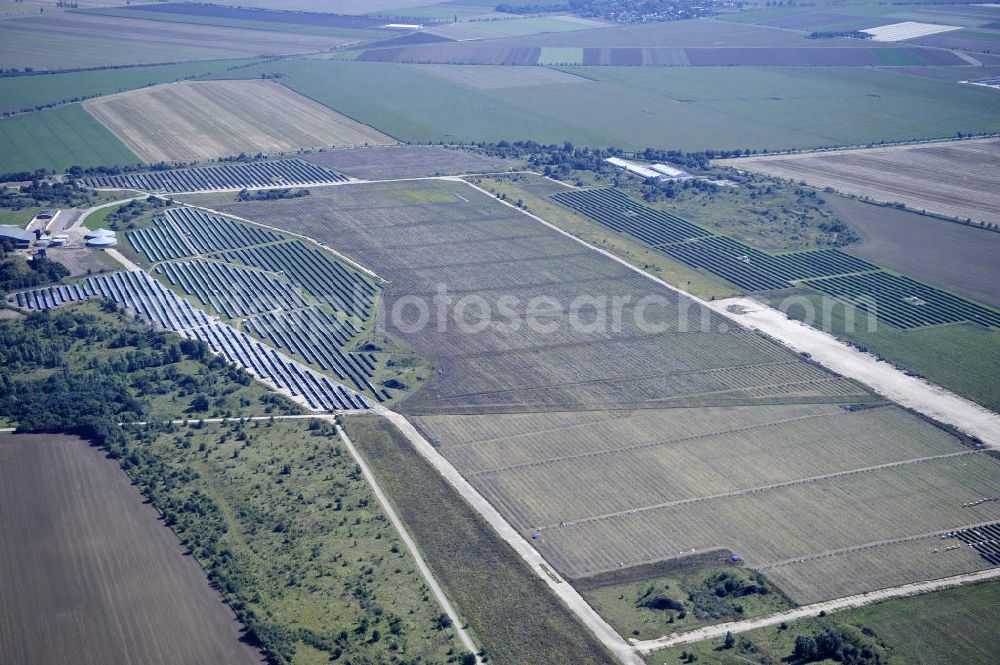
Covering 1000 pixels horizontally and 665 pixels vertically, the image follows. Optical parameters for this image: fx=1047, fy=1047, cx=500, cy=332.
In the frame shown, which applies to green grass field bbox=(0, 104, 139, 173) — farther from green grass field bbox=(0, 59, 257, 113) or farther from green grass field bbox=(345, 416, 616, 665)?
green grass field bbox=(345, 416, 616, 665)

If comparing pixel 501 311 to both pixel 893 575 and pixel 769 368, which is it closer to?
pixel 769 368

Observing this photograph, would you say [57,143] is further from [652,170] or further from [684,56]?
[684,56]

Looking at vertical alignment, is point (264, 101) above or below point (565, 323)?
above

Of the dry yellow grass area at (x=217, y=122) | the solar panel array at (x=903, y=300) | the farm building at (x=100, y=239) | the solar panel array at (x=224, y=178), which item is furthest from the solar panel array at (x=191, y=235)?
the solar panel array at (x=903, y=300)

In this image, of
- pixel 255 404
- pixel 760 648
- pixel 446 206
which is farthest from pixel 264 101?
pixel 760 648

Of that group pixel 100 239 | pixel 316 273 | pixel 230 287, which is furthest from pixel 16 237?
pixel 316 273

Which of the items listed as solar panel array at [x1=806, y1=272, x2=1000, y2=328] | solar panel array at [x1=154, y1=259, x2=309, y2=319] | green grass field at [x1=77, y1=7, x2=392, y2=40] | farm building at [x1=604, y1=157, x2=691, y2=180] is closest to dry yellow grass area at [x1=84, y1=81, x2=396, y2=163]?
farm building at [x1=604, y1=157, x2=691, y2=180]
